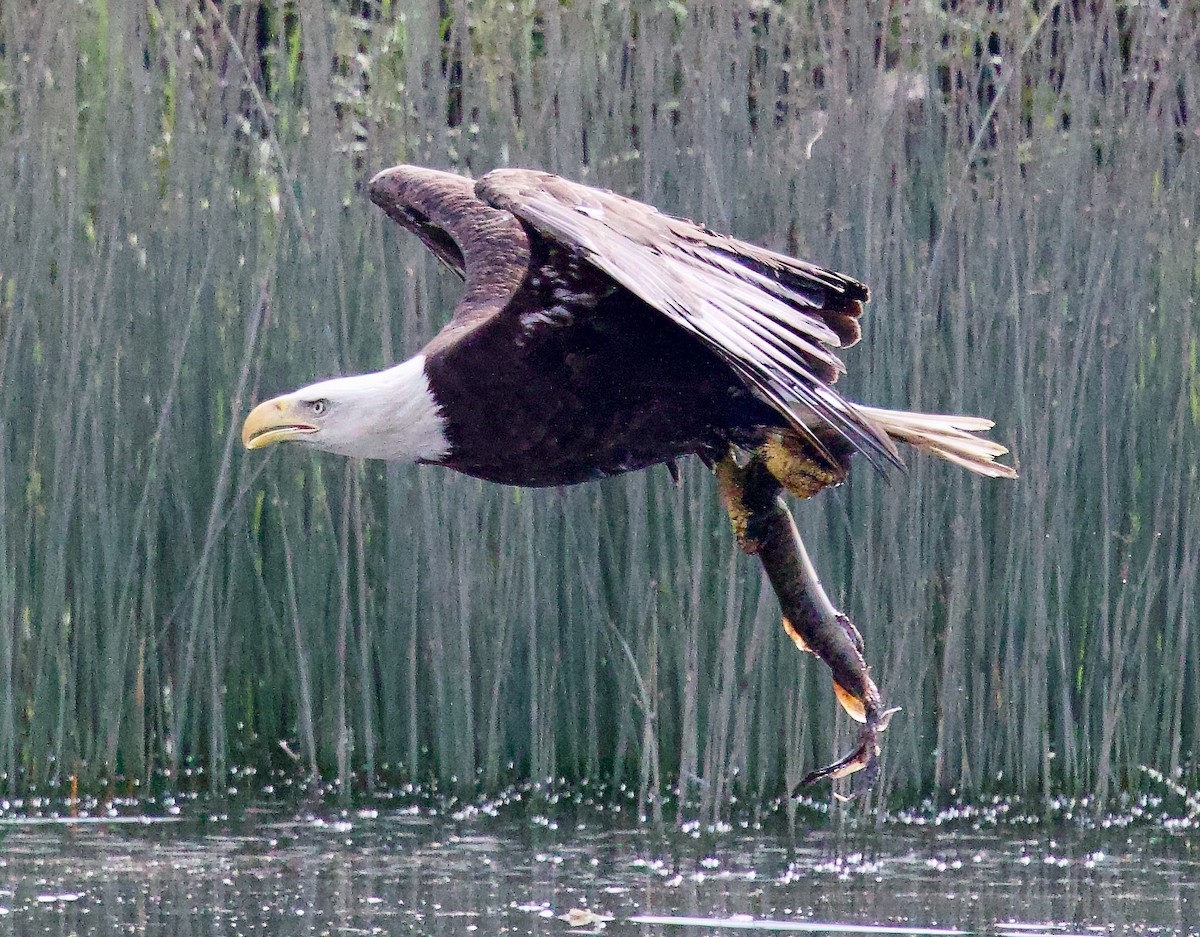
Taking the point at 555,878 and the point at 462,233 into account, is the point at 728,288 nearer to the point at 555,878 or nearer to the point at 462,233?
the point at 462,233

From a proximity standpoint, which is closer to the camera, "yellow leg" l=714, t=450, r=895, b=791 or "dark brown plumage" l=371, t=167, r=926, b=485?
"dark brown plumage" l=371, t=167, r=926, b=485

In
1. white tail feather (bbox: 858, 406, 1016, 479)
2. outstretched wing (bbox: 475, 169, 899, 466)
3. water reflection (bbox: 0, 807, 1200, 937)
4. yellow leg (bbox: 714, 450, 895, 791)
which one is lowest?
water reflection (bbox: 0, 807, 1200, 937)

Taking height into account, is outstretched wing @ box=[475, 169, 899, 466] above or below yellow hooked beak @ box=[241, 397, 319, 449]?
above

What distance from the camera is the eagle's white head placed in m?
4.12

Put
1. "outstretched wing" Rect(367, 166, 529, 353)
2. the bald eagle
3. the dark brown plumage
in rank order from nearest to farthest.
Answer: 1. the dark brown plumage
2. the bald eagle
3. "outstretched wing" Rect(367, 166, 529, 353)

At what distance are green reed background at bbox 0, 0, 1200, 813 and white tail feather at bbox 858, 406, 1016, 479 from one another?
72 centimetres

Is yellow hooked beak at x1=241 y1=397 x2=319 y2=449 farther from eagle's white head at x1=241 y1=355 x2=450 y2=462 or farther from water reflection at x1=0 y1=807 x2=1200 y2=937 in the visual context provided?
water reflection at x1=0 y1=807 x2=1200 y2=937

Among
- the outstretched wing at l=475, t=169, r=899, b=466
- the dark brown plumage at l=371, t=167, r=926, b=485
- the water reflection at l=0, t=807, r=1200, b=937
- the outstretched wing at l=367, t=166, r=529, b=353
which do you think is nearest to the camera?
the outstretched wing at l=475, t=169, r=899, b=466

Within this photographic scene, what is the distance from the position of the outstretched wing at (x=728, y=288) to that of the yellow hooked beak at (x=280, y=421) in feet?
2.06

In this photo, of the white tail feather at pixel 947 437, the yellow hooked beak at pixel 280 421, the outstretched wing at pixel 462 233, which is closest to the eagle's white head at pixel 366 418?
the yellow hooked beak at pixel 280 421

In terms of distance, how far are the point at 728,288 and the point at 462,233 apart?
933 mm

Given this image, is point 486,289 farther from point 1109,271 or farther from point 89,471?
point 1109,271

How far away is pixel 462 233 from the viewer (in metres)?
4.62

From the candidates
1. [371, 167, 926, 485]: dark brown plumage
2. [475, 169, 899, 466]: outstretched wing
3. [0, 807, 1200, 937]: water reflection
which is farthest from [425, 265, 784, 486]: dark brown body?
[0, 807, 1200, 937]: water reflection
